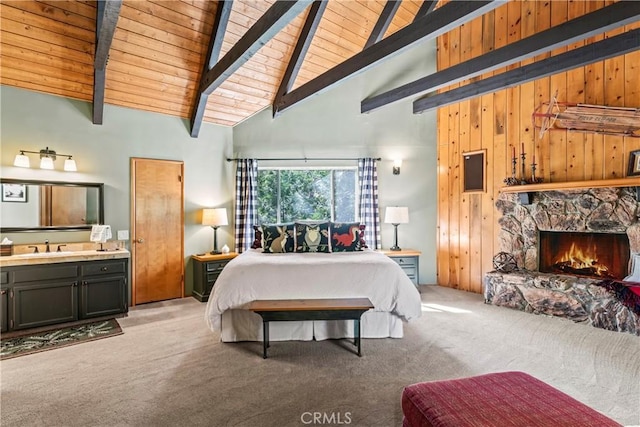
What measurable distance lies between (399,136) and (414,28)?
288cm

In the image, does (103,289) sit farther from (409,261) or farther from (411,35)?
(411,35)

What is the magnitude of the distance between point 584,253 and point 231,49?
510 centimetres

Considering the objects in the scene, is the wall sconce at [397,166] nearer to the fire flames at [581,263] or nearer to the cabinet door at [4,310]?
A: the fire flames at [581,263]

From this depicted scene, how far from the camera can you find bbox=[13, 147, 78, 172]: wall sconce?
3.83 m

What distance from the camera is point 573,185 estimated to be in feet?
13.0

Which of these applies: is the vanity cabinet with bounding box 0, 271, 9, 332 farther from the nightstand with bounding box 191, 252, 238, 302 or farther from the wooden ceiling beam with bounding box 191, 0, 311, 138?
the wooden ceiling beam with bounding box 191, 0, 311, 138

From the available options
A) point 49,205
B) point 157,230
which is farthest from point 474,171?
point 49,205

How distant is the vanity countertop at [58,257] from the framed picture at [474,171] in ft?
16.9

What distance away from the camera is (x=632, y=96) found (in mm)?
3799

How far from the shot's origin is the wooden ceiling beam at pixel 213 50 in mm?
3887

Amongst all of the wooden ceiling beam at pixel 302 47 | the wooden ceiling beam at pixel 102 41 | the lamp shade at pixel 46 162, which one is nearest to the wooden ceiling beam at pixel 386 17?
the wooden ceiling beam at pixel 302 47

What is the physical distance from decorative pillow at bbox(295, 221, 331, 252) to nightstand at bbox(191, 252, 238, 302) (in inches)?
56.2

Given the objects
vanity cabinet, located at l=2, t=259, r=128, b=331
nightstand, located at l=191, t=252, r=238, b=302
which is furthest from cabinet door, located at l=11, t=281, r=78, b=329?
nightstand, located at l=191, t=252, r=238, b=302

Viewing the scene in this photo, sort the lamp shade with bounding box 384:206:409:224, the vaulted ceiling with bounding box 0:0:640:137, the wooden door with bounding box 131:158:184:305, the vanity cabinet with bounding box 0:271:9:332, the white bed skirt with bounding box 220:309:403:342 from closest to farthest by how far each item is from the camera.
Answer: the vaulted ceiling with bounding box 0:0:640:137 < the white bed skirt with bounding box 220:309:403:342 < the vanity cabinet with bounding box 0:271:9:332 < the wooden door with bounding box 131:158:184:305 < the lamp shade with bounding box 384:206:409:224
